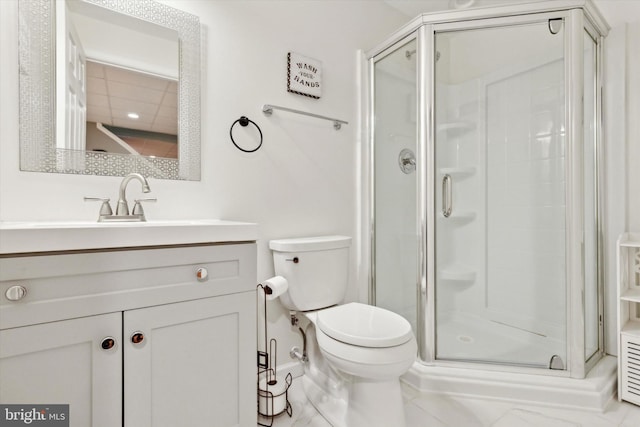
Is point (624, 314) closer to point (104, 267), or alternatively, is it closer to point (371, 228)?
point (371, 228)

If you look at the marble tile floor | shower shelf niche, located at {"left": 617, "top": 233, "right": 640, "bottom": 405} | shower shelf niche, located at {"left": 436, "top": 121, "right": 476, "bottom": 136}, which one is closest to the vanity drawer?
the marble tile floor

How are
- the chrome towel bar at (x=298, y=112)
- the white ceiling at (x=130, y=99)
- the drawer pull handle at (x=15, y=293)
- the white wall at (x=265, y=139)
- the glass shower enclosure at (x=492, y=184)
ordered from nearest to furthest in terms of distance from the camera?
the drawer pull handle at (x=15, y=293), the white wall at (x=265, y=139), the white ceiling at (x=130, y=99), the glass shower enclosure at (x=492, y=184), the chrome towel bar at (x=298, y=112)

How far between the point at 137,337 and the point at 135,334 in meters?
0.01

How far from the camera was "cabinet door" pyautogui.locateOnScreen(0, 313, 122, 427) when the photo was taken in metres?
0.82

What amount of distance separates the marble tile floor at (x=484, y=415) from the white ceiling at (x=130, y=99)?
1.42 m

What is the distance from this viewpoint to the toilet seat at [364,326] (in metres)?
1.19

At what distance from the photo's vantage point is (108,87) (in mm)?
1313

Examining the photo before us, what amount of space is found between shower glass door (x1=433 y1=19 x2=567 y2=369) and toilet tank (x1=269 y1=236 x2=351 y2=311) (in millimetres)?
568

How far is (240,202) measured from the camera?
1.63 meters

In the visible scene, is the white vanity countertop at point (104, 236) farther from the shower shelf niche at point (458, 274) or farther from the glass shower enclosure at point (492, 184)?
the shower shelf niche at point (458, 274)

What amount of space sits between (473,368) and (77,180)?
6.63 ft

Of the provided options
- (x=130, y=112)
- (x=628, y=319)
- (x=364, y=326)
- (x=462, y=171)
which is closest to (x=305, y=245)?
(x=364, y=326)

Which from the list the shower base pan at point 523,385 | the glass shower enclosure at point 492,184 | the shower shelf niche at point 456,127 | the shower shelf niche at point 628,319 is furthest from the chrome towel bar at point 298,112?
the shower shelf niche at point 628,319

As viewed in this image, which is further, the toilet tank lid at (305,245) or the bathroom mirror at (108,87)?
the toilet tank lid at (305,245)
